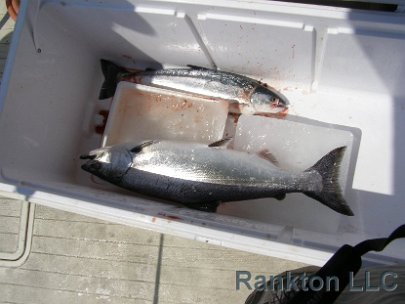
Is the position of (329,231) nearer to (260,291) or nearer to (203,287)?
(260,291)

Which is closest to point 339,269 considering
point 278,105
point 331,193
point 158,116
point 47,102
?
point 331,193

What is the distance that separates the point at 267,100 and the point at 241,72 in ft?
0.69

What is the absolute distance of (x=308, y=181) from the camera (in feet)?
5.62

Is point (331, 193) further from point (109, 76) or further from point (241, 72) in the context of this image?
point (109, 76)

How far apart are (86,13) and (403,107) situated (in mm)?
1578

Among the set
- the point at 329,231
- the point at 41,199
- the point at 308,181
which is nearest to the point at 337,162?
the point at 308,181

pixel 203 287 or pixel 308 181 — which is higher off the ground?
pixel 308 181

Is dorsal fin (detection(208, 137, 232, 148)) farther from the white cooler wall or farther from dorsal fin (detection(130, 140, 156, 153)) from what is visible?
the white cooler wall

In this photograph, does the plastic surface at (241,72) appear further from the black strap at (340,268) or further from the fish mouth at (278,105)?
the black strap at (340,268)

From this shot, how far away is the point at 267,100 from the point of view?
6.47 ft

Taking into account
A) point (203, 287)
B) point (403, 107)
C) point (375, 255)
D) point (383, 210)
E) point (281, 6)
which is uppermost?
point (281, 6)

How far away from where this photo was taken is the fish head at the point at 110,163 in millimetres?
1881

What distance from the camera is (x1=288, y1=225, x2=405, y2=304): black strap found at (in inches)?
44.1

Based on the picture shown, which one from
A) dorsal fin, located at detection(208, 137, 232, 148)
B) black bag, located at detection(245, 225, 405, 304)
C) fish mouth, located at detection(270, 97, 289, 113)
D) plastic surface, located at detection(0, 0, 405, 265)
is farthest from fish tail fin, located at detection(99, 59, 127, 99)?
black bag, located at detection(245, 225, 405, 304)
